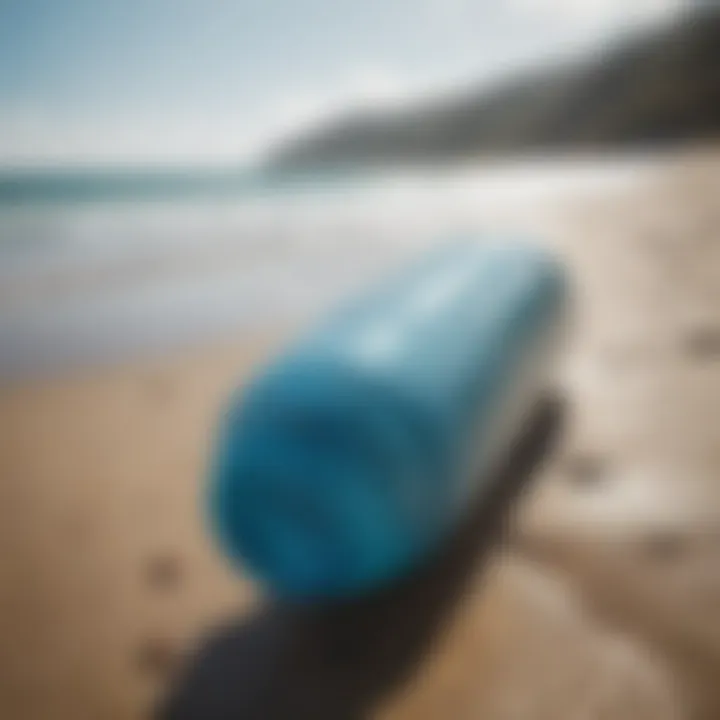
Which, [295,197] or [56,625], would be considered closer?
[56,625]

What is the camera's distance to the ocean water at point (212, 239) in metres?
1.56

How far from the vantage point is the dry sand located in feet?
2.16

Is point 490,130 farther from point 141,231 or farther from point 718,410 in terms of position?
point 718,410

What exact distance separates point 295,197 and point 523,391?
2.56m

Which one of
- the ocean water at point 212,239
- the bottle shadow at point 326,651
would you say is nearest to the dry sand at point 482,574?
the bottle shadow at point 326,651

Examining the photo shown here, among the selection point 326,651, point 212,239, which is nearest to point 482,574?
point 326,651

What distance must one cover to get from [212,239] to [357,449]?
6.39ft

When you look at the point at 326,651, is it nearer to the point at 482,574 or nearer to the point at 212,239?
the point at 482,574

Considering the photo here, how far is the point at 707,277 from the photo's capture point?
1.61m

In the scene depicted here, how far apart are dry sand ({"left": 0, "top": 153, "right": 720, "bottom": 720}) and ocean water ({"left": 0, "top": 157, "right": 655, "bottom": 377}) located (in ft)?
0.80

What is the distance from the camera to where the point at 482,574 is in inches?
31.2

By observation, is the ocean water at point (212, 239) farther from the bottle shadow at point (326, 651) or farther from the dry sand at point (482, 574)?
the bottle shadow at point (326, 651)

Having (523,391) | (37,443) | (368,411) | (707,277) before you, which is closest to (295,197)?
(707,277)

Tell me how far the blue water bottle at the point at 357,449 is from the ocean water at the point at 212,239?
1.48 feet
